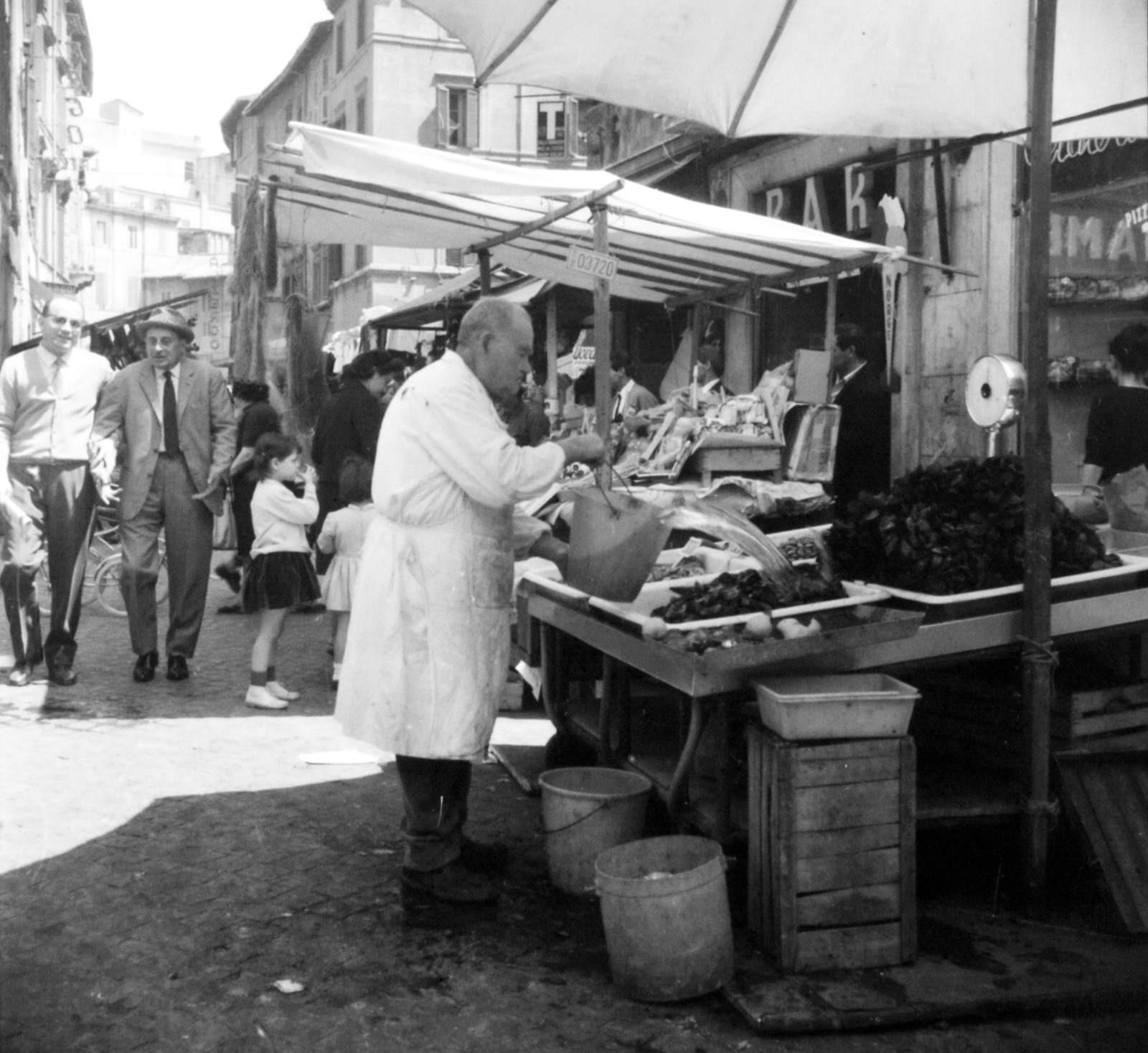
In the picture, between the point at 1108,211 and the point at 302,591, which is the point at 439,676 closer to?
the point at 302,591

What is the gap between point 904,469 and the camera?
10.6 meters

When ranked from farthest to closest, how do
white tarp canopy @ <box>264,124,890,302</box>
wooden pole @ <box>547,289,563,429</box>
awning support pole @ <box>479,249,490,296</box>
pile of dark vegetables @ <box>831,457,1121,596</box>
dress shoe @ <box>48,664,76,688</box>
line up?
wooden pole @ <box>547,289,563,429</box> → awning support pole @ <box>479,249,490,296</box> → dress shoe @ <box>48,664,76,688</box> → white tarp canopy @ <box>264,124,890,302</box> → pile of dark vegetables @ <box>831,457,1121,596</box>

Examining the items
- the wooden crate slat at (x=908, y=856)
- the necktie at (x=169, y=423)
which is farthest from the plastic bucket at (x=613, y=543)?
the necktie at (x=169, y=423)

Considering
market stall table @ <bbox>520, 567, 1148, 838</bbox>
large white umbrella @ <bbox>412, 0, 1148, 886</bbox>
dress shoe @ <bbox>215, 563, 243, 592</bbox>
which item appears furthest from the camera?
dress shoe @ <bbox>215, 563, 243, 592</bbox>

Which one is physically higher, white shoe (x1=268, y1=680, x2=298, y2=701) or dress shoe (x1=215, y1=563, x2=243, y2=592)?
dress shoe (x1=215, y1=563, x2=243, y2=592)

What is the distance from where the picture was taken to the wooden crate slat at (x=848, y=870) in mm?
3746

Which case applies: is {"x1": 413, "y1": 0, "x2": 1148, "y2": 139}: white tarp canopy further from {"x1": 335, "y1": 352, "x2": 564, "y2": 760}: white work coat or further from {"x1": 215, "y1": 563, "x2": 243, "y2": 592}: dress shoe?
{"x1": 215, "y1": 563, "x2": 243, "y2": 592}: dress shoe

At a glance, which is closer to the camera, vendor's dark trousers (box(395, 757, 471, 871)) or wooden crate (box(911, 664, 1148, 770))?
vendor's dark trousers (box(395, 757, 471, 871))

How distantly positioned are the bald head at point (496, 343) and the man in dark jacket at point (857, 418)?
5.66 meters

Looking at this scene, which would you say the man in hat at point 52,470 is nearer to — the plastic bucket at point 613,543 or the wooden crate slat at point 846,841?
the plastic bucket at point 613,543

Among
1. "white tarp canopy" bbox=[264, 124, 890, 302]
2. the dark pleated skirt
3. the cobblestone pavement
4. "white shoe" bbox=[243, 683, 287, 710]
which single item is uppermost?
"white tarp canopy" bbox=[264, 124, 890, 302]

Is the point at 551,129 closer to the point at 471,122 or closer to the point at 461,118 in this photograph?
the point at 471,122

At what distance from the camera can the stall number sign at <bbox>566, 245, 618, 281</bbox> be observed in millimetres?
6293

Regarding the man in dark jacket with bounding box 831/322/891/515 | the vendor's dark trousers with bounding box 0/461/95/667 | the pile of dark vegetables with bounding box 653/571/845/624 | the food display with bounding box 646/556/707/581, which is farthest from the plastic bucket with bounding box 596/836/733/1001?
the man in dark jacket with bounding box 831/322/891/515
